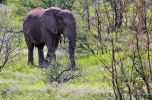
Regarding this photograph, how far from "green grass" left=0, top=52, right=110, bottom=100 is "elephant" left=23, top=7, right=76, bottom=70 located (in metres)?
1.70

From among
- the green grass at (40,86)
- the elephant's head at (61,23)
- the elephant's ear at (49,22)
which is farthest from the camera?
the elephant's ear at (49,22)

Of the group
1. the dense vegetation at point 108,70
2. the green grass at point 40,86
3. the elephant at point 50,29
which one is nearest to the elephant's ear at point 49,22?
the elephant at point 50,29

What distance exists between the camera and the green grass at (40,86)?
17.4 metres

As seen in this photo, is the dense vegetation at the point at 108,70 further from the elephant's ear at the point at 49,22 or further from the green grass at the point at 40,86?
the elephant's ear at the point at 49,22

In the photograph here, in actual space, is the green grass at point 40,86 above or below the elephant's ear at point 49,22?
below

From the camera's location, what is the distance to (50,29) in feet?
92.3

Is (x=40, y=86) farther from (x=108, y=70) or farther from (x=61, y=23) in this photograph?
(x=61, y=23)

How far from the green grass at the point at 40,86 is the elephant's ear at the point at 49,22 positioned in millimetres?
2609

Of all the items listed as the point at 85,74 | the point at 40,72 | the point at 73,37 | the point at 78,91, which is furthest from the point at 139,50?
the point at 73,37

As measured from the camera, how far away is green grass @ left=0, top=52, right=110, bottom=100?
17.4m

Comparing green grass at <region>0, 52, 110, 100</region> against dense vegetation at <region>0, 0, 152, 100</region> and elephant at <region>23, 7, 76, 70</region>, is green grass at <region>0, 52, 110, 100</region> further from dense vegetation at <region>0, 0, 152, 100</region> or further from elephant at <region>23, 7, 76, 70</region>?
elephant at <region>23, 7, 76, 70</region>

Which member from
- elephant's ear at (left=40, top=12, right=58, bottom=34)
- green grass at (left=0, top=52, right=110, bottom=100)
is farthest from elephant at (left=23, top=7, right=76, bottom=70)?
green grass at (left=0, top=52, right=110, bottom=100)

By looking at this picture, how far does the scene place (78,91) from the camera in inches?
A: 702

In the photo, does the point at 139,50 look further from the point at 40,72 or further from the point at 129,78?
the point at 40,72
